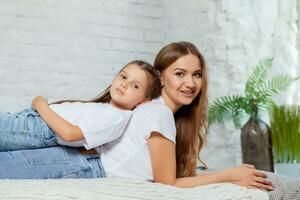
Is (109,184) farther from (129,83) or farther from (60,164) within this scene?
(129,83)

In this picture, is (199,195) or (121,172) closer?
(199,195)

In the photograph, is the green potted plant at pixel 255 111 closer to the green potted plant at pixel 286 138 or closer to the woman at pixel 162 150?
the green potted plant at pixel 286 138

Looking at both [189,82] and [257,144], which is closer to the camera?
[189,82]

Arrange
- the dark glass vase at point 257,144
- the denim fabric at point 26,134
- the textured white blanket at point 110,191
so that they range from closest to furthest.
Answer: the textured white blanket at point 110,191
the denim fabric at point 26,134
the dark glass vase at point 257,144

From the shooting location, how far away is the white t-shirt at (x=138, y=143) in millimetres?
1470

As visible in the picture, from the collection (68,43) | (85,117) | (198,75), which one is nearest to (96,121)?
(85,117)

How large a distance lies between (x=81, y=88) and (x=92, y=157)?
1.49m

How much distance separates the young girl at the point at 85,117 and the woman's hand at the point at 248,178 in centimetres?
37

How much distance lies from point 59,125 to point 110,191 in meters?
0.43

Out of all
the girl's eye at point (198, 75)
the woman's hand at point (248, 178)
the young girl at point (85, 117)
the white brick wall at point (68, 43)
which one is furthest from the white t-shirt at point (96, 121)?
the white brick wall at point (68, 43)

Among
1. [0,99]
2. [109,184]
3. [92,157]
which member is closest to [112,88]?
[92,157]

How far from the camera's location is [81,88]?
9.91 feet

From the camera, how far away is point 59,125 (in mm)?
1489

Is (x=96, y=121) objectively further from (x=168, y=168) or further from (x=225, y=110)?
(x=225, y=110)
